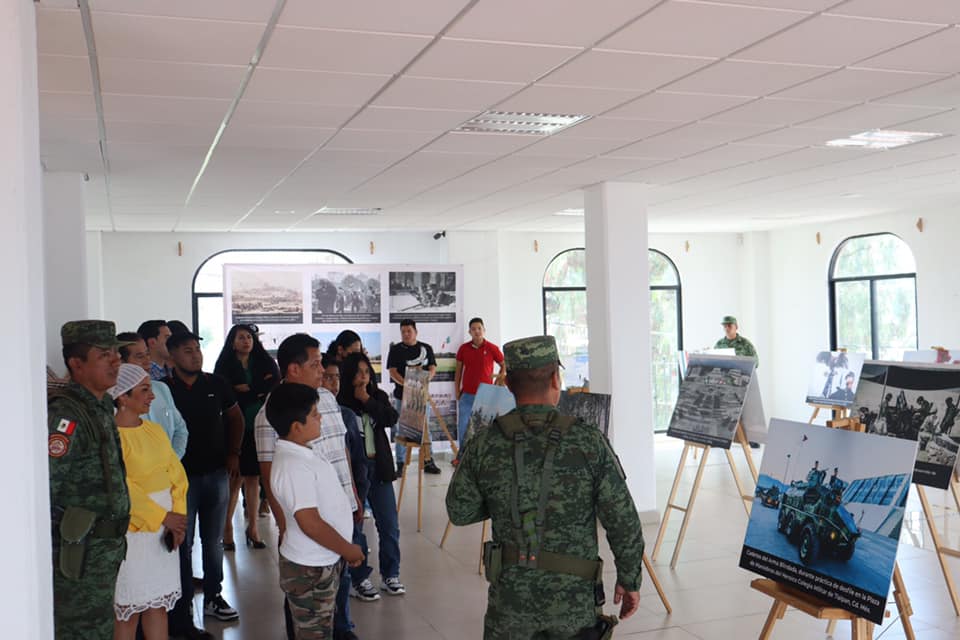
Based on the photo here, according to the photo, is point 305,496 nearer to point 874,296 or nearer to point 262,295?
point 262,295

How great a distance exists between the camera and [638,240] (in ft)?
27.2

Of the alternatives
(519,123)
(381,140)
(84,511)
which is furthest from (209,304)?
(84,511)

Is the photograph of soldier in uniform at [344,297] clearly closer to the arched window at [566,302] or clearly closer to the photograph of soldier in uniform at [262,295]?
the photograph of soldier in uniform at [262,295]

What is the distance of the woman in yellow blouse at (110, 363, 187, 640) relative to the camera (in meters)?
3.70

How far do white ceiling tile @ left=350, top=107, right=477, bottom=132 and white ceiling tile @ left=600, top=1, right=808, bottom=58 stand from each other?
153 cm

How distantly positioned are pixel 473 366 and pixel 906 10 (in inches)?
297

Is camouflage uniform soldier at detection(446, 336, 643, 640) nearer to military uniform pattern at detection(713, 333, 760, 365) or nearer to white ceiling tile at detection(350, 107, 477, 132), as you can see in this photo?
white ceiling tile at detection(350, 107, 477, 132)

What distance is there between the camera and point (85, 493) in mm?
3352

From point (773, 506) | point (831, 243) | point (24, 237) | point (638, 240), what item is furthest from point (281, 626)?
point (831, 243)

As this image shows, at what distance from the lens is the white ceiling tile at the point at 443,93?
4.79 m

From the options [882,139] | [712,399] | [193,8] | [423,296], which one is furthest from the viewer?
[423,296]

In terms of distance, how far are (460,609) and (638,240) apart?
4.03 m

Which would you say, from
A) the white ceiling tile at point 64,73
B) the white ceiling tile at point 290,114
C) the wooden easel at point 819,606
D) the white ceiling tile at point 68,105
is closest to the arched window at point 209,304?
the white ceiling tile at point 290,114

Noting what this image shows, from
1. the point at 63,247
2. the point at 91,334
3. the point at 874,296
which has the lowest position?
the point at 91,334
